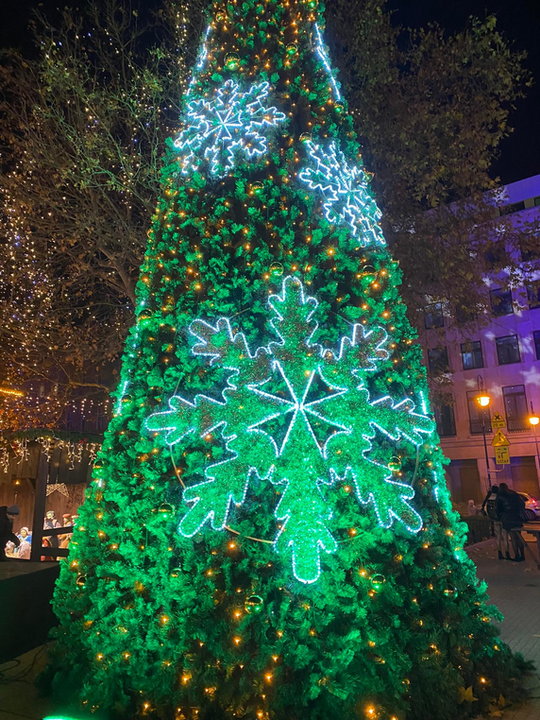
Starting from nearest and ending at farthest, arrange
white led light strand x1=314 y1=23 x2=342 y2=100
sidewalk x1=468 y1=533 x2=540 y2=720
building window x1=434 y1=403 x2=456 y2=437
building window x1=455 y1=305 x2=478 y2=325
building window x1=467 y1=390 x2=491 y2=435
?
sidewalk x1=468 y1=533 x2=540 y2=720
white led light strand x1=314 y1=23 x2=342 y2=100
building window x1=455 y1=305 x2=478 y2=325
building window x1=467 y1=390 x2=491 y2=435
building window x1=434 y1=403 x2=456 y2=437

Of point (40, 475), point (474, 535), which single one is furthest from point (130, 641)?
point (474, 535)

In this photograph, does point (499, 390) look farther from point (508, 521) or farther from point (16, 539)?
point (16, 539)

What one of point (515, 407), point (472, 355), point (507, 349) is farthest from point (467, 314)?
point (472, 355)

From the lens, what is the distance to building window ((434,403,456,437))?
33188 millimetres

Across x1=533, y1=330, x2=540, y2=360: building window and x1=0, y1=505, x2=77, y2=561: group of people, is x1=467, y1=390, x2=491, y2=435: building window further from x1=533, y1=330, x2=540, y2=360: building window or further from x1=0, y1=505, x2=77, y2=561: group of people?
x1=0, y1=505, x2=77, y2=561: group of people

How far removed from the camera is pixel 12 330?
11234mm

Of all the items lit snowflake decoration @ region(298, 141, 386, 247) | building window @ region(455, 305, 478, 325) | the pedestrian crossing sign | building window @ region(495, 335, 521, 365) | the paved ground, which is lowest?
the paved ground

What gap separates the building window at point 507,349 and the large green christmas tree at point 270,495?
97.7 ft

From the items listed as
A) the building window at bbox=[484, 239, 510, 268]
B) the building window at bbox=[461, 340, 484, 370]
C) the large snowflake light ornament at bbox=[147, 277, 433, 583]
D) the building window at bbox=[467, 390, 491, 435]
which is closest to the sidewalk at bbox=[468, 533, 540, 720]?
the large snowflake light ornament at bbox=[147, 277, 433, 583]

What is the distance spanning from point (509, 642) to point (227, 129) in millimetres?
6317

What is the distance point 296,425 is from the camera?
4.11 meters

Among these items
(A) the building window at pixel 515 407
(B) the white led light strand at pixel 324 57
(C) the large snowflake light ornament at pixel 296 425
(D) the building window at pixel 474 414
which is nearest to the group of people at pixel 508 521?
(C) the large snowflake light ornament at pixel 296 425

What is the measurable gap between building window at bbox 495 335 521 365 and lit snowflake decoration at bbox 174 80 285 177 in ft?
98.9

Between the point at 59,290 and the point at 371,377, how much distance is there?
9783 mm
